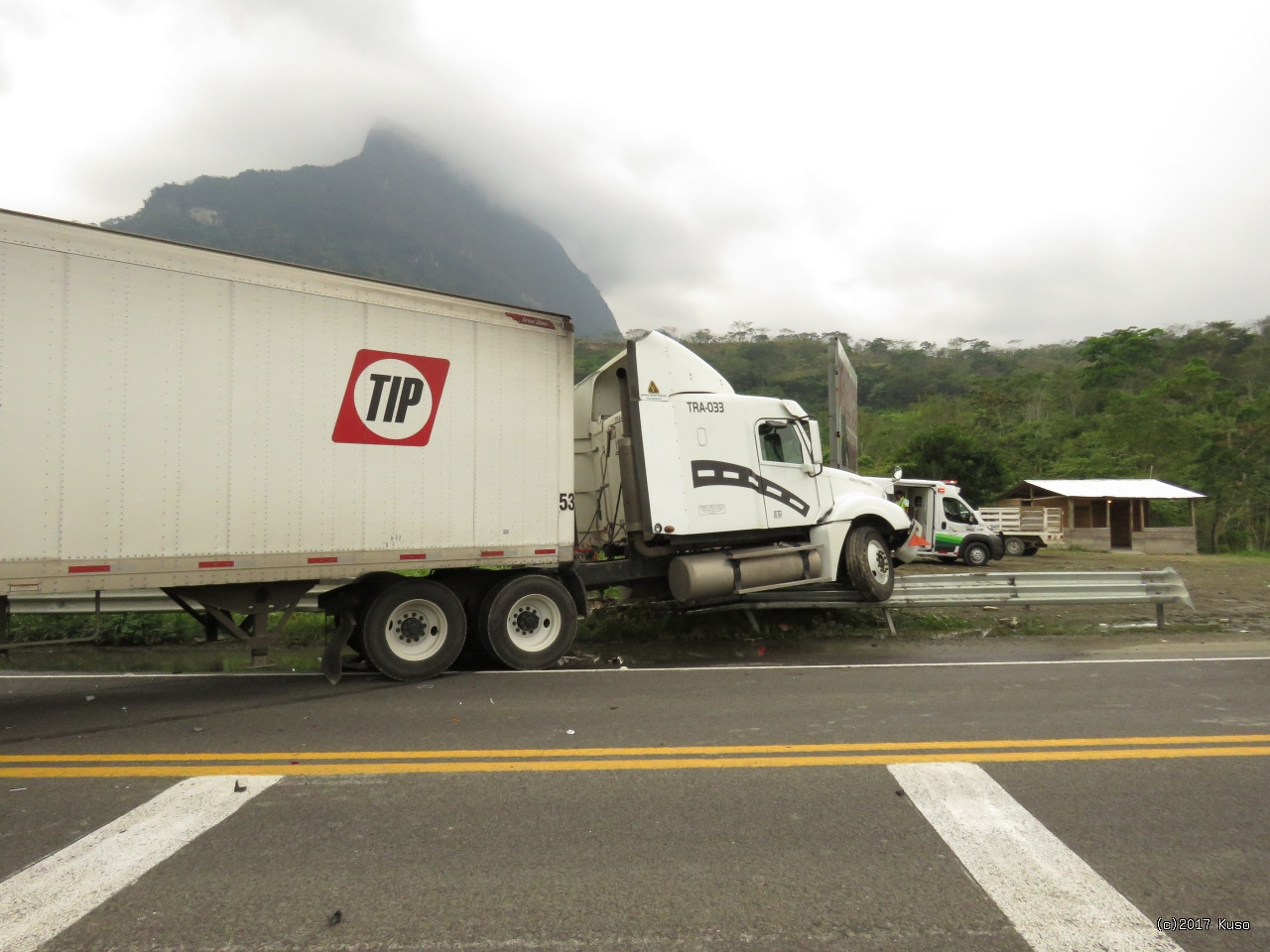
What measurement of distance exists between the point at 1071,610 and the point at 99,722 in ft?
41.6

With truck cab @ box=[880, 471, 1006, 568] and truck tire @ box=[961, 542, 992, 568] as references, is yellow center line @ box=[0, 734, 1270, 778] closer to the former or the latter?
truck cab @ box=[880, 471, 1006, 568]

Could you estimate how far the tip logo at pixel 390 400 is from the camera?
23.3 feet

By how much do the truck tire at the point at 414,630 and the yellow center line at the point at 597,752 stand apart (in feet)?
7.68

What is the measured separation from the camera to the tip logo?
711 cm

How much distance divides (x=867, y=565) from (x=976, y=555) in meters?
13.5

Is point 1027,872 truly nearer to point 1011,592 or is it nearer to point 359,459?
point 359,459

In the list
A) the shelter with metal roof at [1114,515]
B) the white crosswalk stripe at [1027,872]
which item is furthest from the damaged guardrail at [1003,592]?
the shelter with metal roof at [1114,515]

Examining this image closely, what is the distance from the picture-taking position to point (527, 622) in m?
8.27

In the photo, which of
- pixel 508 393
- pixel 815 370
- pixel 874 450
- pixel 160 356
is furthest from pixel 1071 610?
pixel 815 370

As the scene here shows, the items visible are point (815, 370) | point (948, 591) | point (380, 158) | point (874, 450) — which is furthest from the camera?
point (380, 158)

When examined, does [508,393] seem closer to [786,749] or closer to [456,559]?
[456,559]

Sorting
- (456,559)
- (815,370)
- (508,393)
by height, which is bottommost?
(456,559)

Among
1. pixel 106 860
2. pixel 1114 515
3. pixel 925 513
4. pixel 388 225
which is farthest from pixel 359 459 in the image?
pixel 388 225

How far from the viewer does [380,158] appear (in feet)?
426
